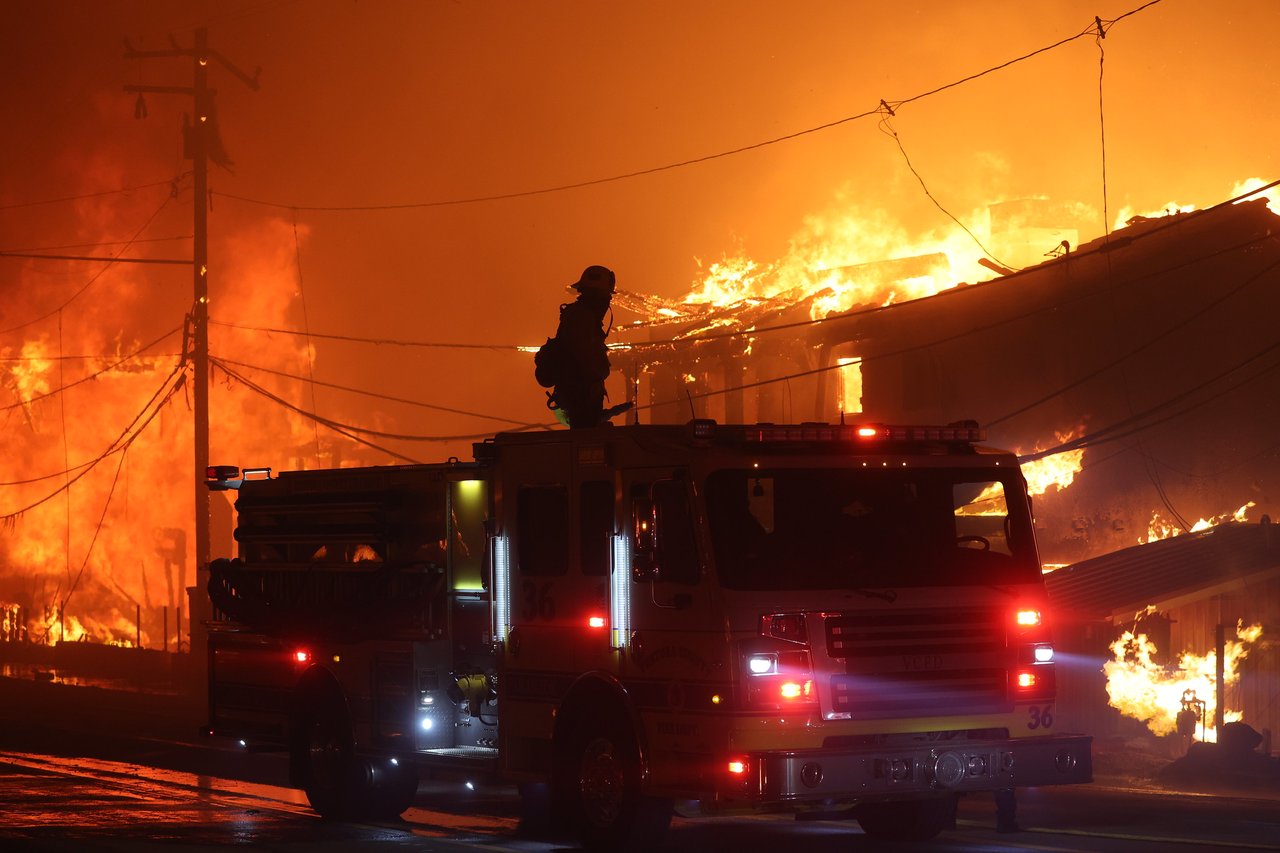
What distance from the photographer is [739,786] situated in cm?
977

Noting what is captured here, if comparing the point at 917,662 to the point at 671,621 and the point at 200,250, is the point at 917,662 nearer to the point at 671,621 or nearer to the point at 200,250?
the point at 671,621

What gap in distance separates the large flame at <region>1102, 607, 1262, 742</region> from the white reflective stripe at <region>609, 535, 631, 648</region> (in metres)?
14.0

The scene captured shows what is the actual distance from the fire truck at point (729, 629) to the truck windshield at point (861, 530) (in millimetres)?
14

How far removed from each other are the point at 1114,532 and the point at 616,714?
30.6 m

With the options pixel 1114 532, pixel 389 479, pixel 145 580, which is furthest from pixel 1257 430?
pixel 145 580

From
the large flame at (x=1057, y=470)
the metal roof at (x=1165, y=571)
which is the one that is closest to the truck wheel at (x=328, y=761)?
the metal roof at (x=1165, y=571)

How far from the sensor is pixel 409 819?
1377 cm

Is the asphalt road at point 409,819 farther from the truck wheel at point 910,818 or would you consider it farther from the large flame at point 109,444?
the large flame at point 109,444

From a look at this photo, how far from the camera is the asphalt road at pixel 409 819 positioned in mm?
11727

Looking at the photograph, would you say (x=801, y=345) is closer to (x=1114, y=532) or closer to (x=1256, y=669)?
(x=1114, y=532)

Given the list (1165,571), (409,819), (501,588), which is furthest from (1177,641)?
(501,588)

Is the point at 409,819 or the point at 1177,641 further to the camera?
the point at 1177,641

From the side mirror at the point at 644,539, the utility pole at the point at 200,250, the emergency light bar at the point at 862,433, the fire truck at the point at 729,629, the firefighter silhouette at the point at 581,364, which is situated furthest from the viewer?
the utility pole at the point at 200,250

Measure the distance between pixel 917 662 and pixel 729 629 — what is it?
1.21 m
